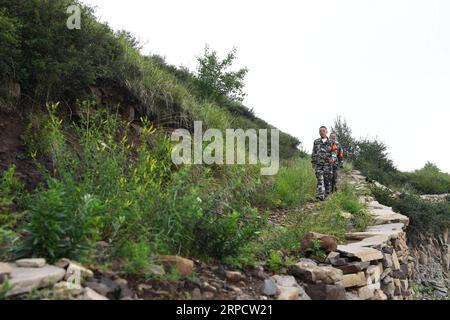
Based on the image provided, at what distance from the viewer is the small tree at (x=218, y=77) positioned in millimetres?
12300

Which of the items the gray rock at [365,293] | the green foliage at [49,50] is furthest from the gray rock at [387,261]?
the green foliage at [49,50]

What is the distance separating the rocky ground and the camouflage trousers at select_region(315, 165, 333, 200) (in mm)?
3072

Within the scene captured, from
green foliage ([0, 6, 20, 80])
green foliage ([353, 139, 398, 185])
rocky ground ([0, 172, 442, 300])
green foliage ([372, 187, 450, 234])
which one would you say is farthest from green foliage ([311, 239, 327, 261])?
green foliage ([353, 139, 398, 185])

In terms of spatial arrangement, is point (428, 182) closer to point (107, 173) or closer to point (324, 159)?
point (324, 159)

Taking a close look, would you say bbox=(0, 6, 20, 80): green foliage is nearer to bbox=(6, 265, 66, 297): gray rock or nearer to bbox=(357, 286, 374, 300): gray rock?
bbox=(6, 265, 66, 297): gray rock

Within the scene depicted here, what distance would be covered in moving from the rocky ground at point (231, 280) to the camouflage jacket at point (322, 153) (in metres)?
3.55

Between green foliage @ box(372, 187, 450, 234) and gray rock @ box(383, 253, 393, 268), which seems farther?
green foliage @ box(372, 187, 450, 234)

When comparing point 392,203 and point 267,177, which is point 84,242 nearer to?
point 267,177

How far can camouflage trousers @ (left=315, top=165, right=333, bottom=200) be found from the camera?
889 cm

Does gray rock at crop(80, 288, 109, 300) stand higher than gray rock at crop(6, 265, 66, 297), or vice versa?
gray rock at crop(6, 265, 66, 297)

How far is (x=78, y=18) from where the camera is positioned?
20.9 ft

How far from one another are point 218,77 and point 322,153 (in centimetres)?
470

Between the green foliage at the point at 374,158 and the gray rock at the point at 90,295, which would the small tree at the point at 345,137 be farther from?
the gray rock at the point at 90,295

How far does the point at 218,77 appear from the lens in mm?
12641
